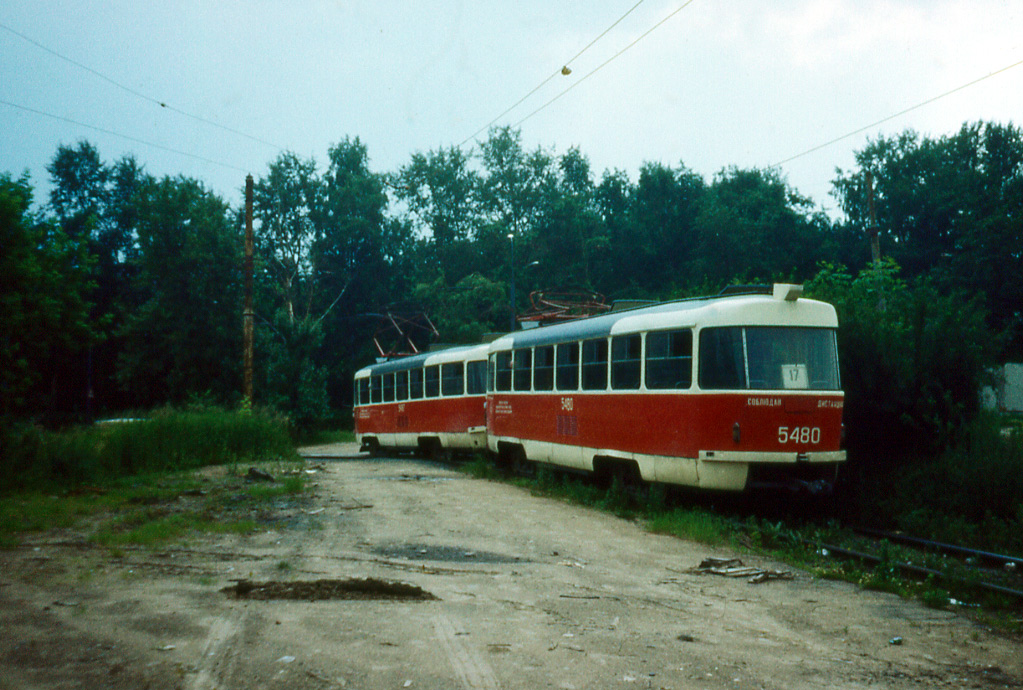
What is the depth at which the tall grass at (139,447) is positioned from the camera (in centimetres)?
1666

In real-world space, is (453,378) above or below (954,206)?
below

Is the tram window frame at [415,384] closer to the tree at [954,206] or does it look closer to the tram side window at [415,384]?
the tram side window at [415,384]

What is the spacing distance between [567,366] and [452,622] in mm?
9815

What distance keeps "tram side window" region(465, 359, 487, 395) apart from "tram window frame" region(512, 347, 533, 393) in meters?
4.04

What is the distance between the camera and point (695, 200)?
57000 mm

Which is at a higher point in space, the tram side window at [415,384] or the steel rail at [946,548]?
the tram side window at [415,384]

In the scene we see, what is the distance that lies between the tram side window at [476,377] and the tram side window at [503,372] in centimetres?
290

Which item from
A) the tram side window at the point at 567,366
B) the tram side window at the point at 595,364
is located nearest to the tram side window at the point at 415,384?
the tram side window at the point at 567,366

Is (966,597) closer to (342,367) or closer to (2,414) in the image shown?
(2,414)

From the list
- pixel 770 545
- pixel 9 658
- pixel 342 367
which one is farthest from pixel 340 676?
pixel 342 367

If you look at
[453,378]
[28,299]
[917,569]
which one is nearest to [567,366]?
[917,569]

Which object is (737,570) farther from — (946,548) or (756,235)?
(756,235)

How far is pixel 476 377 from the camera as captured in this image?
2312 cm

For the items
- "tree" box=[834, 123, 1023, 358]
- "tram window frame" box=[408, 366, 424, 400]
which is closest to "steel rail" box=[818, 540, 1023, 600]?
"tram window frame" box=[408, 366, 424, 400]
